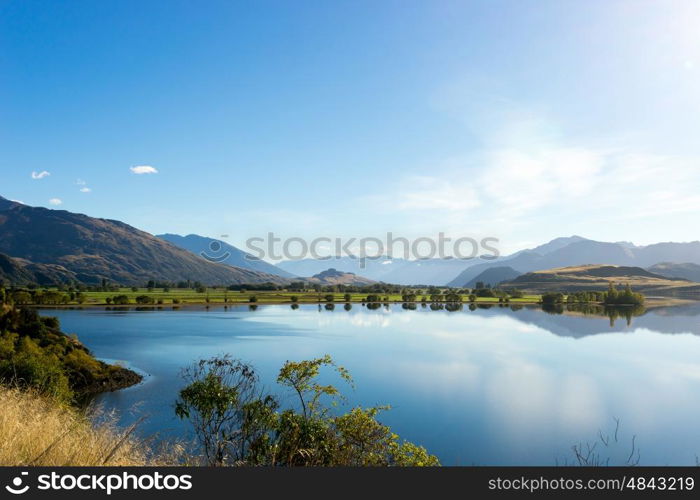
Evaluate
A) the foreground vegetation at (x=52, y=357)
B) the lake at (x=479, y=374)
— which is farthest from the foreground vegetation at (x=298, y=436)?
the foreground vegetation at (x=52, y=357)

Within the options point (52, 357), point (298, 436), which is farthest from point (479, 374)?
point (52, 357)

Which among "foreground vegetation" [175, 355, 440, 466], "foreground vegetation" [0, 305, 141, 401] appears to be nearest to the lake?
"foreground vegetation" [0, 305, 141, 401]

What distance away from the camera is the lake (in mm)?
29438

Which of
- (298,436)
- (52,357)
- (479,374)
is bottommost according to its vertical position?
(479,374)

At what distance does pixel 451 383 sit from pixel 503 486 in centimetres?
4028

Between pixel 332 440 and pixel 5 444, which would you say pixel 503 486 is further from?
pixel 332 440

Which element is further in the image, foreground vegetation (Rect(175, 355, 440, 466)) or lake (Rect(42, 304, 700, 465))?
lake (Rect(42, 304, 700, 465))

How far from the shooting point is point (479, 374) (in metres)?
49.6

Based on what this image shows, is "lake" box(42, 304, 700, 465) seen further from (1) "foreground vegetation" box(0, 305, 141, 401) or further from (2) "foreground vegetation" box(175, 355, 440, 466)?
(2) "foreground vegetation" box(175, 355, 440, 466)

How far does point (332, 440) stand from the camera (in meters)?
15.7

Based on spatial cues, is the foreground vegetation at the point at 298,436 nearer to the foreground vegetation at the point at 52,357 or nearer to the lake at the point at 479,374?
the lake at the point at 479,374

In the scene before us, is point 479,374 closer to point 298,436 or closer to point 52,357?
point 298,436

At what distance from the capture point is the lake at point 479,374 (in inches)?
1159

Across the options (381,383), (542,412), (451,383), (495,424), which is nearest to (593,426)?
(542,412)
